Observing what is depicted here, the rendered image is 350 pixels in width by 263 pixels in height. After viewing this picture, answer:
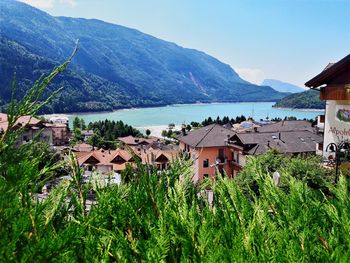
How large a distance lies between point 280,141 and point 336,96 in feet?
53.3

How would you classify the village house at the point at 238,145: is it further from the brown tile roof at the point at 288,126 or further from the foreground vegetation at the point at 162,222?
the foreground vegetation at the point at 162,222

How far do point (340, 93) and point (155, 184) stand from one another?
502 inches

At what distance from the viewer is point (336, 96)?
46.1ft

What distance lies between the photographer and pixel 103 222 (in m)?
2.20

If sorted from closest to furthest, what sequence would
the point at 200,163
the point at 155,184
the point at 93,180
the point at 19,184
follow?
the point at 19,184
the point at 155,184
the point at 93,180
the point at 200,163

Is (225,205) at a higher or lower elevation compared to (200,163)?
higher

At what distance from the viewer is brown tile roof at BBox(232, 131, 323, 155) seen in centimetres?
2858

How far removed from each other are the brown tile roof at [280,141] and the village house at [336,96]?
1297 centimetres

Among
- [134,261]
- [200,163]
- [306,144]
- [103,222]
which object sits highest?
[103,222]

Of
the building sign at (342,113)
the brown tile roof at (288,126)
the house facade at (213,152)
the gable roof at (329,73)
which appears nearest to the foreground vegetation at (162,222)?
the building sign at (342,113)

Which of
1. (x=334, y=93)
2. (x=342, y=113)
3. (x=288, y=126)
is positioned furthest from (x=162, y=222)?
(x=288, y=126)

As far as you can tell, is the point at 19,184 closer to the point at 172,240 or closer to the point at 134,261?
the point at 134,261

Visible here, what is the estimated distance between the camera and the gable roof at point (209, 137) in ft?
110

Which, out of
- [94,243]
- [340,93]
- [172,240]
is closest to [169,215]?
[172,240]
